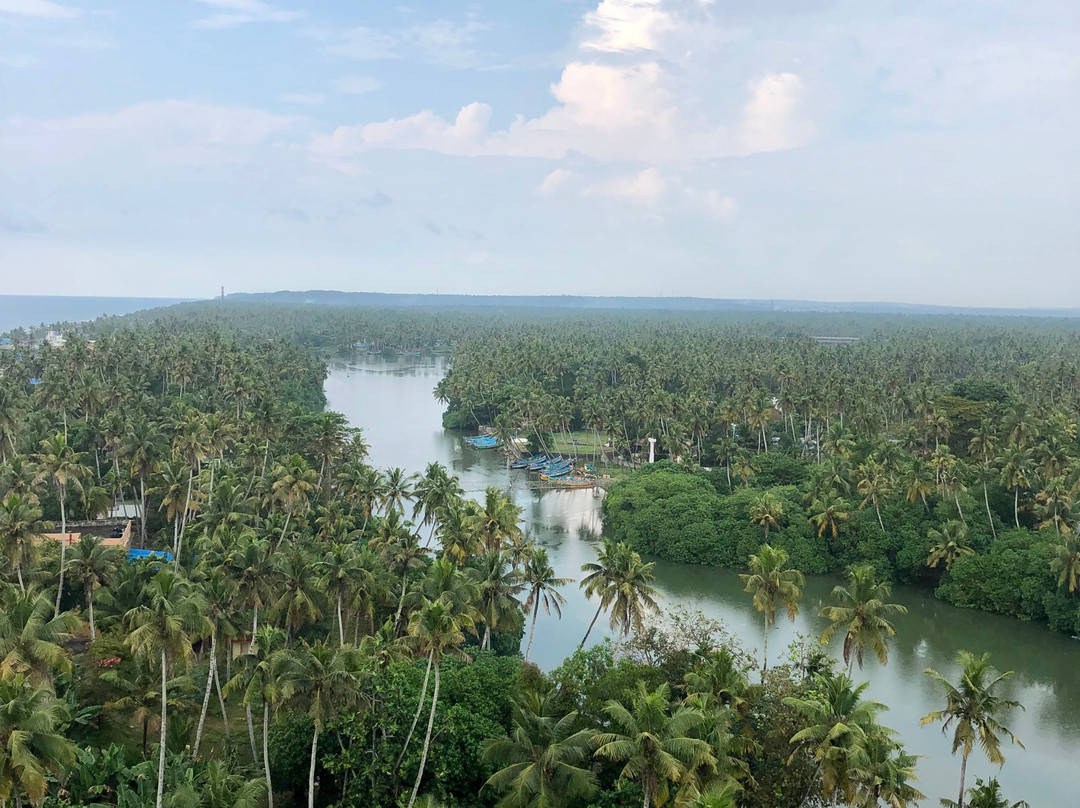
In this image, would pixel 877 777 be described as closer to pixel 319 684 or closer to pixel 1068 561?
pixel 319 684

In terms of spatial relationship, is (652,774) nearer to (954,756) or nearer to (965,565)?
(954,756)

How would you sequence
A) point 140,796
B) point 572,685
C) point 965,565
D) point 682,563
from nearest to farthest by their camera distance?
point 140,796 < point 572,685 < point 965,565 < point 682,563

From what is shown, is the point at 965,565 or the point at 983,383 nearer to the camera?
the point at 965,565

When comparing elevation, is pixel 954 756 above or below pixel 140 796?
below

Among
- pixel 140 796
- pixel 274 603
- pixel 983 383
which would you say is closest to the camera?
pixel 140 796

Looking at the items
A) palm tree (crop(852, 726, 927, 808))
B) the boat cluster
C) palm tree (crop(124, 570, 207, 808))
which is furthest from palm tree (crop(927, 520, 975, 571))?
palm tree (crop(124, 570, 207, 808))

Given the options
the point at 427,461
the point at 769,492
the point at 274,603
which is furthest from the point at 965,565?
the point at 427,461

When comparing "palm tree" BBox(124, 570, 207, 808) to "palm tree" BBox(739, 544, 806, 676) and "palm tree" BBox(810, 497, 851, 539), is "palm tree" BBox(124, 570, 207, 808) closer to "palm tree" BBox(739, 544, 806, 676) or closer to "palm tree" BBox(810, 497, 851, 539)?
"palm tree" BBox(739, 544, 806, 676)

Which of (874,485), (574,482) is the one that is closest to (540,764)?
(874,485)

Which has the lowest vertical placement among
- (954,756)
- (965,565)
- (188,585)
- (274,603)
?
(954,756)
